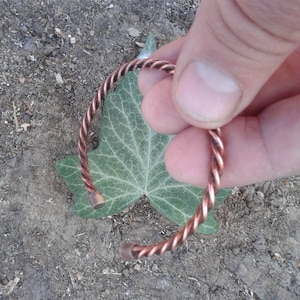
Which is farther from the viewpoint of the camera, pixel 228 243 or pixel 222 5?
pixel 228 243

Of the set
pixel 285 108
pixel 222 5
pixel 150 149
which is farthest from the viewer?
pixel 150 149

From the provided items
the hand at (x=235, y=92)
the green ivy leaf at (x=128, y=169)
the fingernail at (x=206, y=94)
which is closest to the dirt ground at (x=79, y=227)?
the green ivy leaf at (x=128, y=169)

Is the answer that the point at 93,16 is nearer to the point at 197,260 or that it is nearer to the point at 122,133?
the point at 122,133

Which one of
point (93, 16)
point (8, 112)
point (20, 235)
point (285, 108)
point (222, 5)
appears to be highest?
point (222, 5)

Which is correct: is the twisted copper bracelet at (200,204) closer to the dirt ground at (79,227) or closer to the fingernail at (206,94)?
the fingernail at (206,94)

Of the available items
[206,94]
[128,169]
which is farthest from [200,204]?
[128,169]

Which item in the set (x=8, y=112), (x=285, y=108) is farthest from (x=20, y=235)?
(x=285, y=108)

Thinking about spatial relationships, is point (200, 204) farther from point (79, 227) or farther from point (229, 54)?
point (79, 227)
